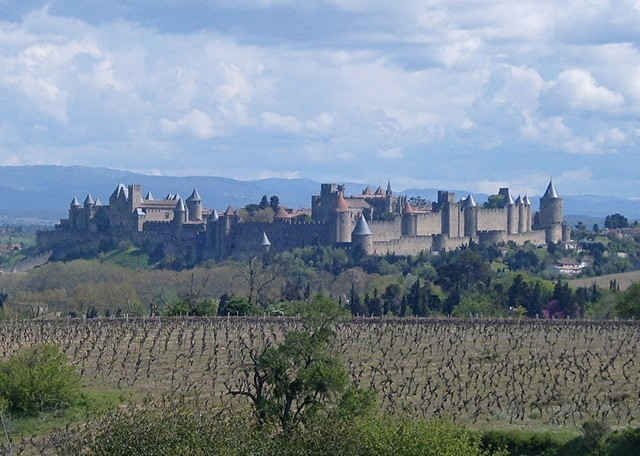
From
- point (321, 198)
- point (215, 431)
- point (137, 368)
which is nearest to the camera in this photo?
point (215, 431)

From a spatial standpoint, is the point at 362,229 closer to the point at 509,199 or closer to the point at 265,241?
the point at 265,241

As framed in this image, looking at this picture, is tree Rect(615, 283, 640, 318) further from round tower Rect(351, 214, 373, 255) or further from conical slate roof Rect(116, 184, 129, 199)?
conical slate roof Rect(116, 184, 129, 199)

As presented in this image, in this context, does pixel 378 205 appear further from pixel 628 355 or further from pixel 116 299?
pixel 628 355

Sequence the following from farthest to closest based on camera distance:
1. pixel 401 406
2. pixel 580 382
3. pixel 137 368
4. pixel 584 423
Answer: pixel 137 368, pixel 580 382, pixel 401 406, pixel 584 423

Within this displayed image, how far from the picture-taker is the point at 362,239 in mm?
103125

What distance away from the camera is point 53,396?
3378 centimetres

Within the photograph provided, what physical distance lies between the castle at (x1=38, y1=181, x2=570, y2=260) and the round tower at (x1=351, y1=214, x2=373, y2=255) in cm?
7

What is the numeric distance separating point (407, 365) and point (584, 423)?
39.1 feet

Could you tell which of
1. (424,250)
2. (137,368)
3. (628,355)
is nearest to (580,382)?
(628,355)

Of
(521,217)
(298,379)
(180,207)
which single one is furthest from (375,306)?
(180,207)

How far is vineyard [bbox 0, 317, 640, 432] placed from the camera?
33.3m

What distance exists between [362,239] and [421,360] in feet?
203

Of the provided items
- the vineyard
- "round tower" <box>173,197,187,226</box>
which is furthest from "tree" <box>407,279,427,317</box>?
"round tower" <box>173,197,187,226</box>

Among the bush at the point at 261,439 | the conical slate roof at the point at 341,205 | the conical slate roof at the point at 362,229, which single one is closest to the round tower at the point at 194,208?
the conical slate roof at the point at 341,205
